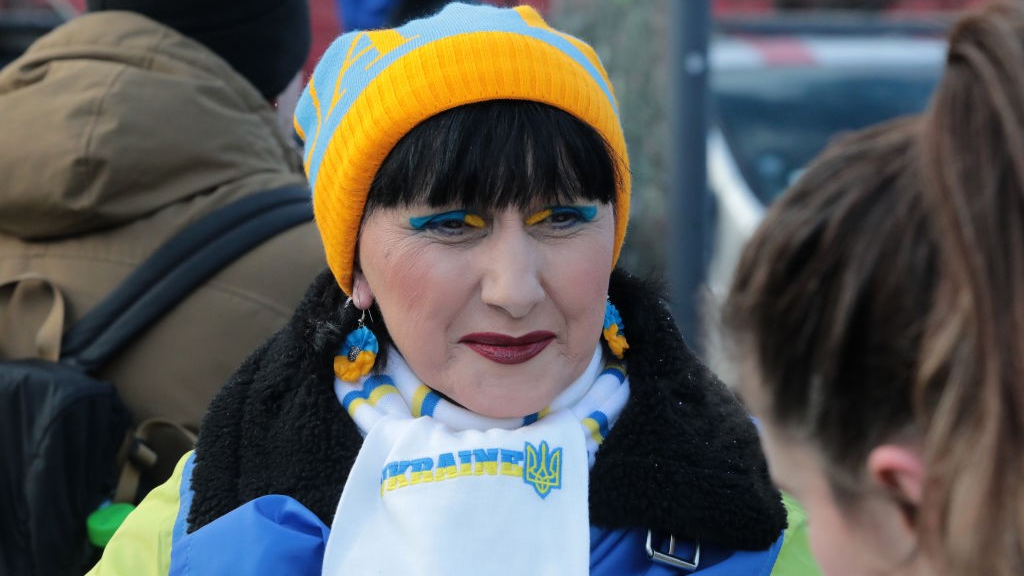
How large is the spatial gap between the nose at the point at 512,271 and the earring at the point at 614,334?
22 cm

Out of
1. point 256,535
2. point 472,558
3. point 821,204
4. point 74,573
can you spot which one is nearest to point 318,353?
point 256,535

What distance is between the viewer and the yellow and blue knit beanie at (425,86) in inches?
66.8

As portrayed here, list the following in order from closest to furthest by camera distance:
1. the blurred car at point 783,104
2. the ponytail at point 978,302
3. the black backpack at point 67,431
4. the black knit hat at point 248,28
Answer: the ponytail at point 978,302 < the black backpack at point 67,431 < the black knit hat at point 248,28 < the blurred car at point 783,104

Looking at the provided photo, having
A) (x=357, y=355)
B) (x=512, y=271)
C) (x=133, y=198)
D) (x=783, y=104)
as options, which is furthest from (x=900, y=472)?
(x=783, y=104)

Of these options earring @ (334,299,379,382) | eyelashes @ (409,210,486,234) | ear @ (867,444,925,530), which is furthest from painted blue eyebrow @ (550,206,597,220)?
ear @ (867,444,925,530)

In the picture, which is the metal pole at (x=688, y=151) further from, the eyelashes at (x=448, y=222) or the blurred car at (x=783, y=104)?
the eyelashes at (x=448, y=222)

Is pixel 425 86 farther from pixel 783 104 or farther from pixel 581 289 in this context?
pixel 783 104

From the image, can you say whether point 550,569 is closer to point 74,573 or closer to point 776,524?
point 776,524

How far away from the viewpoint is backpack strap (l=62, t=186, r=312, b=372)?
2.22 meters

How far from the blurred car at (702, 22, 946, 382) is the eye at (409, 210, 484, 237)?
363cm

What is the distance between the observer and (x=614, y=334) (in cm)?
189

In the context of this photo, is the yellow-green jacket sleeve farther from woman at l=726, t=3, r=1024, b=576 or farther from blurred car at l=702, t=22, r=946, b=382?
blurred car at l=702, t=22, r=946, b=382

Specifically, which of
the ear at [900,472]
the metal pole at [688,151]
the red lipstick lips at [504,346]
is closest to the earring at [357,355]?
the red lipstick lips at [504,346]

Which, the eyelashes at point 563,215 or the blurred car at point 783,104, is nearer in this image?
the eyelashes at point 563,215
